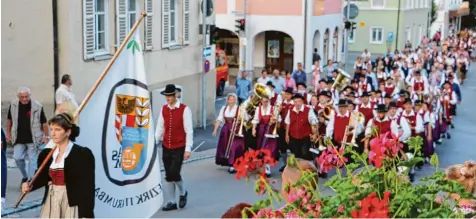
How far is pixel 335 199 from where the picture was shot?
13.8ft

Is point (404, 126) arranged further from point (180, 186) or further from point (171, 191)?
point (171, 191)

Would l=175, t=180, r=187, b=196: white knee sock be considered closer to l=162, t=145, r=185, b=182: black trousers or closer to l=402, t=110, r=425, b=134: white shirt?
l=162, t=145, r=185, b=182: black trousers

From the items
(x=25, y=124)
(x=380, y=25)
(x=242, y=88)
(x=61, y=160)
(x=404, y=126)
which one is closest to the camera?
(x=61, y=160)

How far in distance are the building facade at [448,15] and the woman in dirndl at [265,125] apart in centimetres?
5542

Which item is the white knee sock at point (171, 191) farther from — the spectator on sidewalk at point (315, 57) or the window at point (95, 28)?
the spectator on sidewalk at point (315, 57)

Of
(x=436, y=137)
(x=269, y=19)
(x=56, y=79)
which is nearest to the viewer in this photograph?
(x=56, y=79)

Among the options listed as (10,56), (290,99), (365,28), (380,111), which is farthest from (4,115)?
Answer: (365,28)

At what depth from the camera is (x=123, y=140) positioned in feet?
26.9

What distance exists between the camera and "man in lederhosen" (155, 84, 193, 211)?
10.8 meters

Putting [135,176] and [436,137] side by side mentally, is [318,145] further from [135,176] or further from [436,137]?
[135,176]

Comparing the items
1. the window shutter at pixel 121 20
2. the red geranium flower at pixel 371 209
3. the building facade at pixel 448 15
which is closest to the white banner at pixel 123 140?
the red geranium flower at pixel 371 209

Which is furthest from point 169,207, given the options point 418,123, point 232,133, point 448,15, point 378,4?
point 448,15

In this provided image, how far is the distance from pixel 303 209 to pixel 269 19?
1255 inches

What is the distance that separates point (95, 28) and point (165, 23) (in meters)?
3.40
